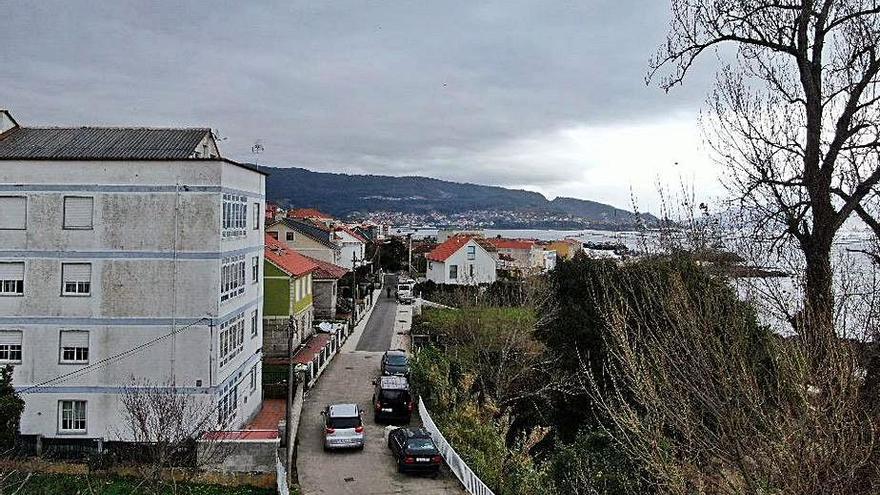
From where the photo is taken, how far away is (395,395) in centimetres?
2492

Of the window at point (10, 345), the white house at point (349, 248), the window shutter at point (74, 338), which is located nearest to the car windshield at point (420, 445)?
the window shutter at point (74, 338)

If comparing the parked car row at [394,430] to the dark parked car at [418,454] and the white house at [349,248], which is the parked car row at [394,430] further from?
the white house at [349,248]

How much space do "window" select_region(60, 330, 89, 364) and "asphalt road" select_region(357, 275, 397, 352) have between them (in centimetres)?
1875

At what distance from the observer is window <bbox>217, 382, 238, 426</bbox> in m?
22.0

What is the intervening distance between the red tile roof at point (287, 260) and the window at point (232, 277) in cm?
959

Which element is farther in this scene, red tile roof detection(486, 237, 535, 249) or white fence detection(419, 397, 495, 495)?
red tile roof detection(486, 237, 535, 249)

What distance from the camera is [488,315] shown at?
113ft

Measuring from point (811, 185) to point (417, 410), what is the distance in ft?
65.3

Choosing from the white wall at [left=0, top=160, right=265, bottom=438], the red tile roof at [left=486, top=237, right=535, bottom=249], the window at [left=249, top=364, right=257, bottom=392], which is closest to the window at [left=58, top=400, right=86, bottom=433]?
the white wall at [left=0, top=160, right=265, bottom=438]

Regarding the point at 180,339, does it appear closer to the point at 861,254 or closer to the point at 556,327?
the point at 556,327

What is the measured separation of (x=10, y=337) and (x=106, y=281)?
3300mm

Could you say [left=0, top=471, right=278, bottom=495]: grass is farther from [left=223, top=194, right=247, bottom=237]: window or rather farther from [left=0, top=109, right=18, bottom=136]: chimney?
[left=0, top=109, right=18, bottom=136]: chimney

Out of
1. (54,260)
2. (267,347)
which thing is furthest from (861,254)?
(267,347)

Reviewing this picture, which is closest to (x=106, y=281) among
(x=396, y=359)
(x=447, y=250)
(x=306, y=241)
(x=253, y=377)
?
(x=253, y=377)
